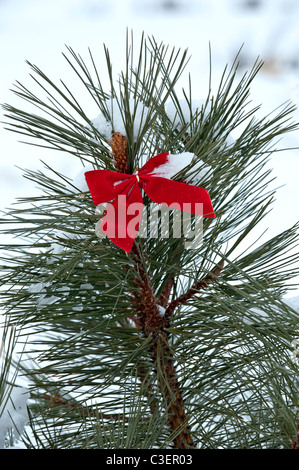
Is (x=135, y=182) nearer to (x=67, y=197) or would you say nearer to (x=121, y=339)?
(x=67, y=197)

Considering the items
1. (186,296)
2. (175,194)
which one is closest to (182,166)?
(175,194)

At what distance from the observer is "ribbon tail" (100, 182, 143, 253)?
0.37 meters

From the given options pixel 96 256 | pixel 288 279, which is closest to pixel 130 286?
pixel 96 256

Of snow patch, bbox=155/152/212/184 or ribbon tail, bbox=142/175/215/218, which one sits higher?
snow patch, bbox=155/152/212/184

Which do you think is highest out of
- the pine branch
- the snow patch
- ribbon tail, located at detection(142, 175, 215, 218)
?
the snow patch

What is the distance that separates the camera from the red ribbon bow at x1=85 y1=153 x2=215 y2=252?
37cm

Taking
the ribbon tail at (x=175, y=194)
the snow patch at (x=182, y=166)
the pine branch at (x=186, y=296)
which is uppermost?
the snow patch at (x=182, y=166)

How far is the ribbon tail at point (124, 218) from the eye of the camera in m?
0.37

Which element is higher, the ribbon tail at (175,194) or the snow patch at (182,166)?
the snow patch at (182,166)

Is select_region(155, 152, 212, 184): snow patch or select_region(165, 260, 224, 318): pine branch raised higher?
select_region(155, 152, 212, 184): snow patch

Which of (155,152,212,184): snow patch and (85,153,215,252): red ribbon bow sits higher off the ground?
(155,152,212,184): snow patch

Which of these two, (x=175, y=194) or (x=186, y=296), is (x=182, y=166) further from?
(x=186, y=296)

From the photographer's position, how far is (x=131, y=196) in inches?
14.9

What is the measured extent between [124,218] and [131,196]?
0.05ft
